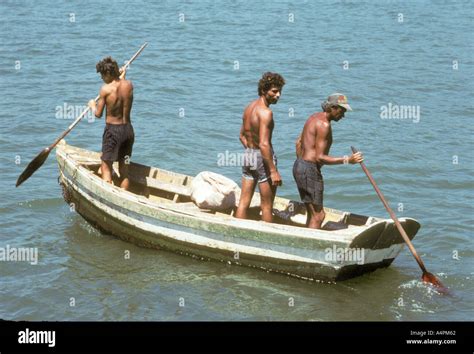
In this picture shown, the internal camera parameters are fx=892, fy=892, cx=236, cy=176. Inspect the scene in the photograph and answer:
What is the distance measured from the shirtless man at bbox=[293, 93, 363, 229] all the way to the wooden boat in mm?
340

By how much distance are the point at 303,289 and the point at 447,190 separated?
16.2 feet

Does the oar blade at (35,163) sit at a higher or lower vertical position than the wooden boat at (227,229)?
higher

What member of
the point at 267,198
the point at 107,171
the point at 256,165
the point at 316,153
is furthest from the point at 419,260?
the point at 107,171

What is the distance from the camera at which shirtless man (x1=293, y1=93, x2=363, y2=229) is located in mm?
10455

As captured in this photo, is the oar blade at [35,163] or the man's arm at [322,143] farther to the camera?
the oar blade at [35,163]

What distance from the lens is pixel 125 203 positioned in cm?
1188

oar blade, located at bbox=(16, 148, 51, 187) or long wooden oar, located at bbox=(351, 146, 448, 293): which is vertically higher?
oar blade, located at bbox=(16, 148, 51, 187)

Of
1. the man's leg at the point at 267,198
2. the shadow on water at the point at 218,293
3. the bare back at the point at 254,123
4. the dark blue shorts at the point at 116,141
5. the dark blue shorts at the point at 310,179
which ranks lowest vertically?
the shadow on water at the point at 218,293

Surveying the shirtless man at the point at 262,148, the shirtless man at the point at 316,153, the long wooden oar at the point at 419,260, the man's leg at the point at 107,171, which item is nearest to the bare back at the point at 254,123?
the shirtless man at the point at 262,148

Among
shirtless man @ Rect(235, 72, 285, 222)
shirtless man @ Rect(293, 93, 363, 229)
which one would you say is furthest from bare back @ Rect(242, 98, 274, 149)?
shirtless man @ Rect(293, 93, 363, 229)

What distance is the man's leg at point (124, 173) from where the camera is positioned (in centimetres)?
1250

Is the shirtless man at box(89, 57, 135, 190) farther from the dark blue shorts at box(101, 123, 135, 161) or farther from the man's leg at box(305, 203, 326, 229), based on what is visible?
the man's leg at box(305, 203, 326, 229)

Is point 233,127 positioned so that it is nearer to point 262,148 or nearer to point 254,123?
point 254,123

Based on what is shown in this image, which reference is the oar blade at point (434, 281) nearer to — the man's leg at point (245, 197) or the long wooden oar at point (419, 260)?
the long wooden oar at point (419, 260)
